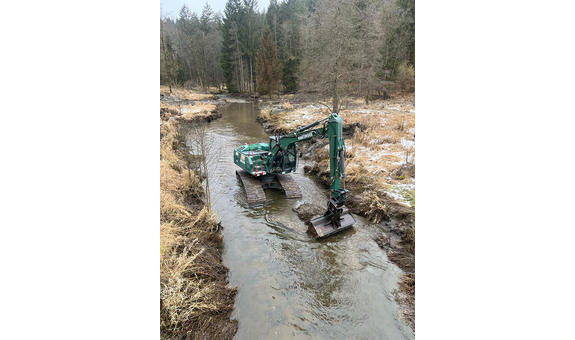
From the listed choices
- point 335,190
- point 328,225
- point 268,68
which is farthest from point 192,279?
point 268,68

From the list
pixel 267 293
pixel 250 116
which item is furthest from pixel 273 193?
pixel 250 116

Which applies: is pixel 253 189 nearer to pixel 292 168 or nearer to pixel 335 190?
pixel 292 168

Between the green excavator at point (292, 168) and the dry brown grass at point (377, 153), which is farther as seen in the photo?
the dry brown grass at point (377, 153)

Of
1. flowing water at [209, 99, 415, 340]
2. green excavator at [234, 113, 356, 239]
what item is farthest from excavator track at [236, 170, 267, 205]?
flowing water at [209, 99, 415, 340]

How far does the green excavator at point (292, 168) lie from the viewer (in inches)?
312

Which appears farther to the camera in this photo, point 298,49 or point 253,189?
point 298,49

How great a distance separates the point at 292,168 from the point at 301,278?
18.0 ft

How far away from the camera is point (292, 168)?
11367mm

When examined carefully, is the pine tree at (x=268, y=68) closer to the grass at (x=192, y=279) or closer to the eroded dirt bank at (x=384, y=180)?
the eroded dirt bank at (x=384, y=180)

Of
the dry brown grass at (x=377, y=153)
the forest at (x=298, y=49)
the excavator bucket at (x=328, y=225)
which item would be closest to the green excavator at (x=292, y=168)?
the excavator bucket at (x=328, y=225)

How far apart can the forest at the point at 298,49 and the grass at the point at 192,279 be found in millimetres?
12259

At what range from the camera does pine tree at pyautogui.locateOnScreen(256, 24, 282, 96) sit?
129ft

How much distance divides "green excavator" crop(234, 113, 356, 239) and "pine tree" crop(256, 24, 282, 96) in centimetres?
2949
